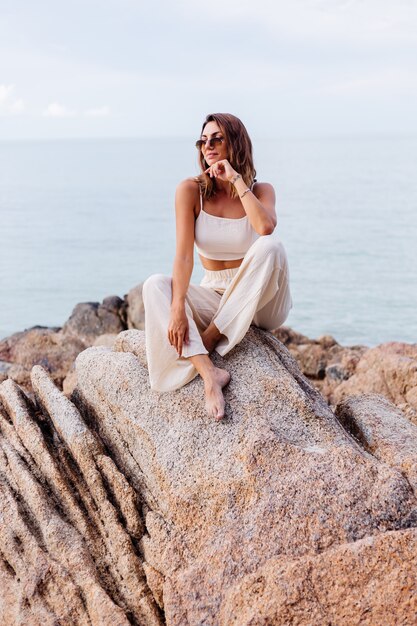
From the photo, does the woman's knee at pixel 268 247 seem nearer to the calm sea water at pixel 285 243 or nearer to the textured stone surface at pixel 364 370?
the textured stone surface at pixel 364 370

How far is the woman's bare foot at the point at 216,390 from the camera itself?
16.5 ft

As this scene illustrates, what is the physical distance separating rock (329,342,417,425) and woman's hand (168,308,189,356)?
278 centimetres

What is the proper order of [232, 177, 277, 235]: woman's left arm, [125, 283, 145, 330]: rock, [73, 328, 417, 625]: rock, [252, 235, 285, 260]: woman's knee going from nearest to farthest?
[73, 328, 417, 625]: rock < [252, 235, 285, 260]: woman's knee < [232, 177, 277, 235]: woman's left arm < [125, 283, 145, 330]: rock

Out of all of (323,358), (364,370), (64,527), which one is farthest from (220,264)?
(323,358)

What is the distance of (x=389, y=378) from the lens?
319 inches

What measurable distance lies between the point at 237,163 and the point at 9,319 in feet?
68.6

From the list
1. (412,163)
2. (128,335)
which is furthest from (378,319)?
(412,163)

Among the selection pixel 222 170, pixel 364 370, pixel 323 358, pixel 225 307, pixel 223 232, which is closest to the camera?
pixel 225 307

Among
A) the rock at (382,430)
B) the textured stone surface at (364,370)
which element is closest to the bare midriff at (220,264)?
the rock at (382,430)

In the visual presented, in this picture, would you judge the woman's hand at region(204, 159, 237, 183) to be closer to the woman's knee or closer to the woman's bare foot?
the woman's knee

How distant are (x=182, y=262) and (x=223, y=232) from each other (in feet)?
1.45

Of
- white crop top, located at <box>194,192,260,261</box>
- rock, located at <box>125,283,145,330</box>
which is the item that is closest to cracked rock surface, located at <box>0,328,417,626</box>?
white crop top, located at <box>194,192,260,261</box>

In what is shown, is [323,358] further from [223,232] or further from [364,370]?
[223,232]

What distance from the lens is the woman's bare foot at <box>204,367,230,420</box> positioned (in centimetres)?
504
